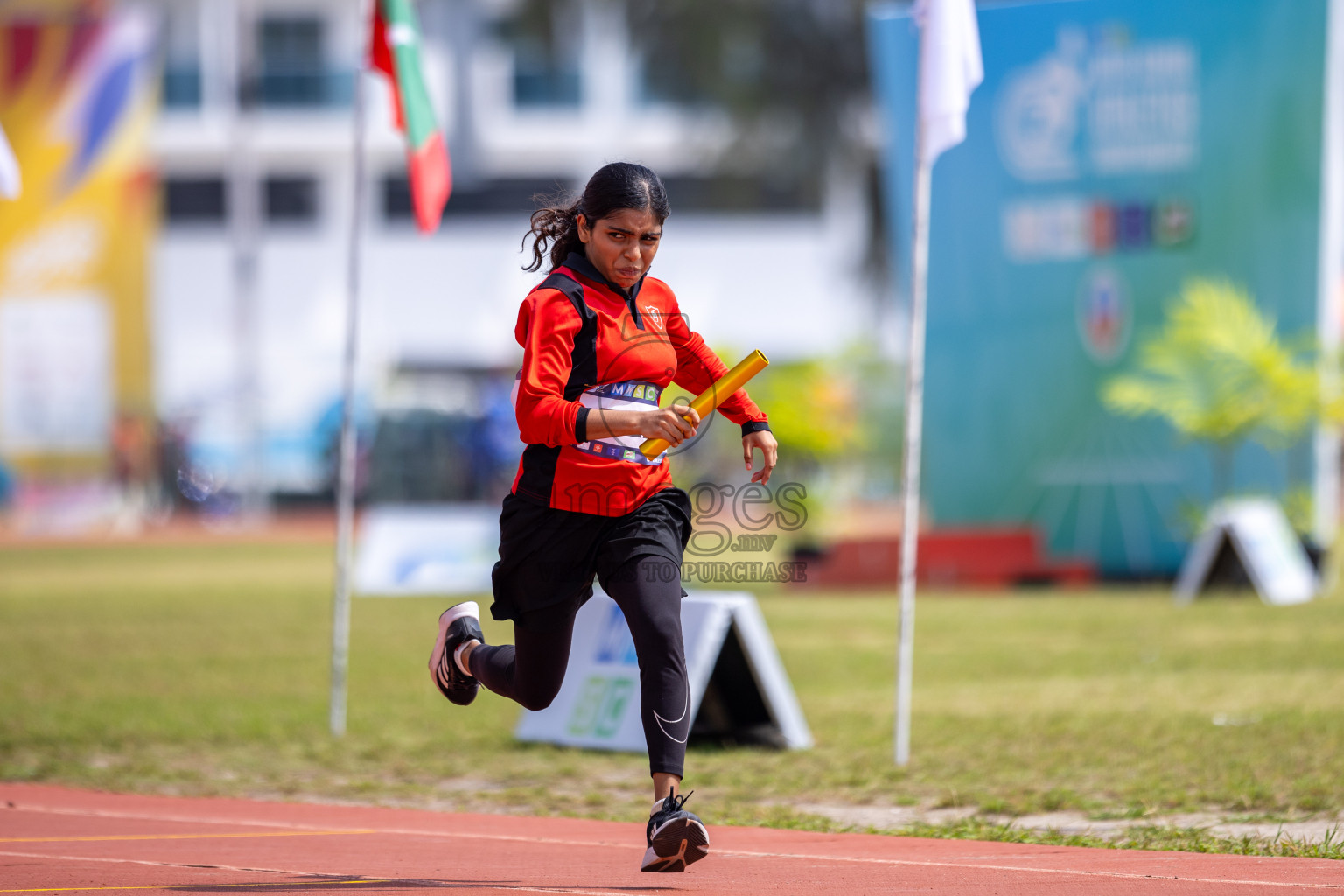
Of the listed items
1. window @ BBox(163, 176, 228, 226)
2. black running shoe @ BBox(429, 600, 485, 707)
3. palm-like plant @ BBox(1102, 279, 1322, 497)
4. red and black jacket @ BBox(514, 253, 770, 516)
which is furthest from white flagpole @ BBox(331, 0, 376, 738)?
window @ BBox(163, 176, 228, 226)

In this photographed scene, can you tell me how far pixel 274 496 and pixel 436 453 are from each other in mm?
6910

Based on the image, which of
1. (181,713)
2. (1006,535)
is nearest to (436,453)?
(1006,535)

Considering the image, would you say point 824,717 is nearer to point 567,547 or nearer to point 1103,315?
point 567,547

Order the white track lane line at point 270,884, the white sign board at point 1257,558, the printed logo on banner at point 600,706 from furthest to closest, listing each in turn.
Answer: the white sign board at point 1257,558 → the printed logo on banner at point 600,706 → the white track lane line at point 270,884

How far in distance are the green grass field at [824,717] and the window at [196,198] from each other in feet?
105

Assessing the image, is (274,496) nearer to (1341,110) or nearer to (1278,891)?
(1341,110)

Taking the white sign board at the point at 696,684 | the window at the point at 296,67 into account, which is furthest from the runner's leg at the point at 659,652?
the window at the point at 296,67

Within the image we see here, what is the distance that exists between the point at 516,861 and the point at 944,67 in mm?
4302

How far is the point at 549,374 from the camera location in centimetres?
463

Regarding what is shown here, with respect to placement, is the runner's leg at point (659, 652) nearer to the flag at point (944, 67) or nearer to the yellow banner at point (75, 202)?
the flag at point (944, 67)

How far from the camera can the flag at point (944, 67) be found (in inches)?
300

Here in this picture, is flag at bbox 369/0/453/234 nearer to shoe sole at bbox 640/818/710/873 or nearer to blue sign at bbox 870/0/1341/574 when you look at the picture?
shoe sole at bbox 640/818/710/873

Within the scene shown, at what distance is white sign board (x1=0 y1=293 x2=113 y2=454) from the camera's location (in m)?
23.1

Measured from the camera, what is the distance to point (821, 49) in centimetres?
2614
